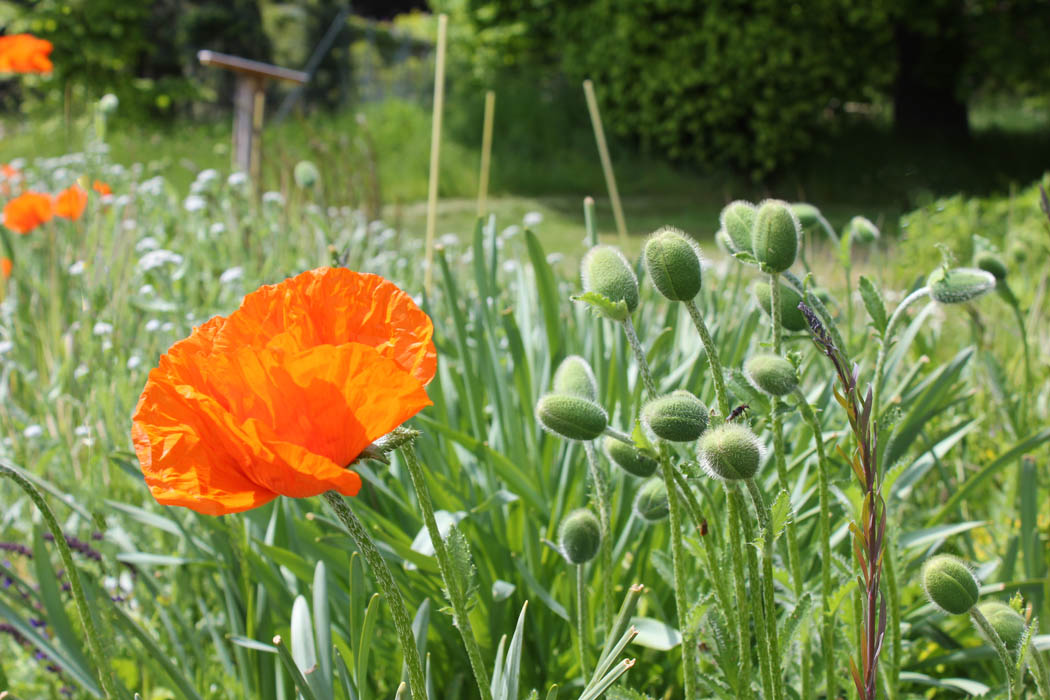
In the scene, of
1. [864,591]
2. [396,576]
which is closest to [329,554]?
[396,576]

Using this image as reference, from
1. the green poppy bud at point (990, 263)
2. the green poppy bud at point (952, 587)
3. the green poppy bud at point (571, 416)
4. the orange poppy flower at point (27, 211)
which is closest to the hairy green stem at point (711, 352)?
the green poppy bud at point (571, 416)

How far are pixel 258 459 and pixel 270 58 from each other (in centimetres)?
1501

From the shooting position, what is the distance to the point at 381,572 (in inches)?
27.4

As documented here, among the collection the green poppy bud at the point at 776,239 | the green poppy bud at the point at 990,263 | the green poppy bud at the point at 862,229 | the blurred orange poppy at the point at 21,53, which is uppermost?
the blurred orange poppy at the point at 21,53

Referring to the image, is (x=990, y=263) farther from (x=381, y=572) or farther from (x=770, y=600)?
(x=381, y=572)

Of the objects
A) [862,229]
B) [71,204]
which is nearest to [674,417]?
[862,229]

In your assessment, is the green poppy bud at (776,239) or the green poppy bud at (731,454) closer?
the green poppy bud at (731,454)

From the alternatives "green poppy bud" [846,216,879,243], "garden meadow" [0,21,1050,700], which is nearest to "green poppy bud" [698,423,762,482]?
"garden meadow" [0,21,1050,700]

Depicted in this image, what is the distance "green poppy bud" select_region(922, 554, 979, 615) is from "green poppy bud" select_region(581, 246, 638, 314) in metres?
0.35

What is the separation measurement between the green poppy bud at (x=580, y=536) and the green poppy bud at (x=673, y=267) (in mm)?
257

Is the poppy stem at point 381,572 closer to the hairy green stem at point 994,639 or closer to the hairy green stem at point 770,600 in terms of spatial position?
the hairy green stem at point 770,600

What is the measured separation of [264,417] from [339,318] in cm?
12

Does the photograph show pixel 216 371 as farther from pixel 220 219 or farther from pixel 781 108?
pixel 781 108

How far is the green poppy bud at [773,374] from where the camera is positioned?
821mm
